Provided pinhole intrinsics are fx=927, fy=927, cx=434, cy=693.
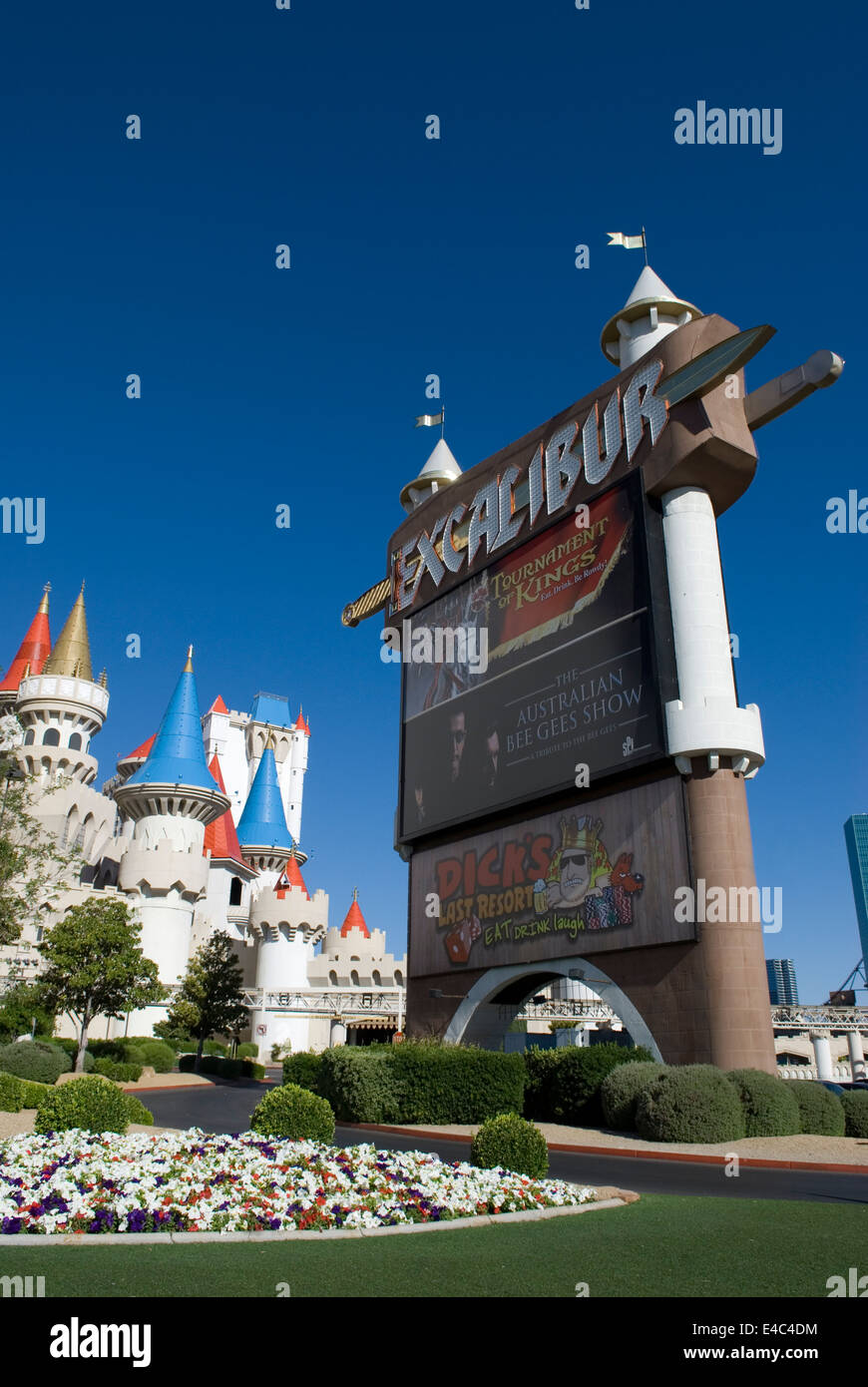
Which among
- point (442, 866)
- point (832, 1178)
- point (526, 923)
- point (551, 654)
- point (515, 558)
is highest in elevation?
point (515, 558)

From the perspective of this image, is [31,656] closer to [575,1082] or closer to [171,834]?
[171,834]

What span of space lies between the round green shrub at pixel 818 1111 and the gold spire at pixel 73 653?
58.7m

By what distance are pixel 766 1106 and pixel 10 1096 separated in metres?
16.6

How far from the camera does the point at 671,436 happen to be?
2641cm

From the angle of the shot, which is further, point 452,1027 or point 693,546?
point 452,1027

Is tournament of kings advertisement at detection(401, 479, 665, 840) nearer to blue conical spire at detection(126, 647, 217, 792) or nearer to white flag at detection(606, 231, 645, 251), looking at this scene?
white flag at detection(606, 231, 645, 251)

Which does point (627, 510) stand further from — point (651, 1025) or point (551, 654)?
point (651, 1025)

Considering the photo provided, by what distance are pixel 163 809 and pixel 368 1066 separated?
4291cm

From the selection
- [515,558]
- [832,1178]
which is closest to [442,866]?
[515,558]

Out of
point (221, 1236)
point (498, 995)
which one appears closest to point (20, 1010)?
point (498, 995)

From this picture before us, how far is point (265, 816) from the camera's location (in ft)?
273

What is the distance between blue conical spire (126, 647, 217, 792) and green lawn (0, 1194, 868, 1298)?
2222 inches

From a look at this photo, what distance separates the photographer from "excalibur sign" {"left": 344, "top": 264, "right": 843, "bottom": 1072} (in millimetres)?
23000

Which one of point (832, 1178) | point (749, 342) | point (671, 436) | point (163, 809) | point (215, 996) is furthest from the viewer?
point (163, 809)
